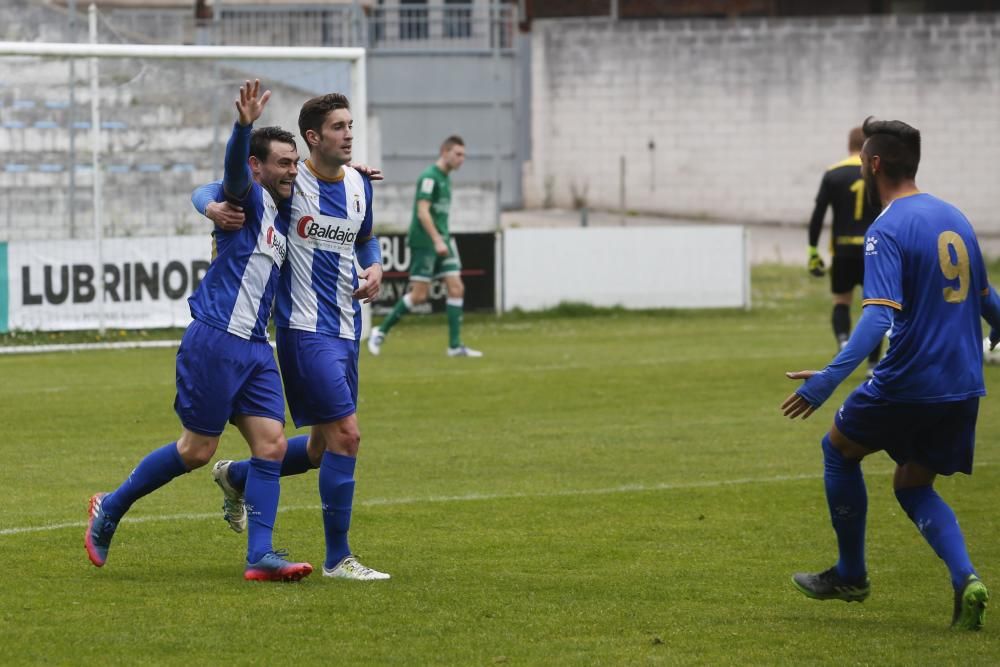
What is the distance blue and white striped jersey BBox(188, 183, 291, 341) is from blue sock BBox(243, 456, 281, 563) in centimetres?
54

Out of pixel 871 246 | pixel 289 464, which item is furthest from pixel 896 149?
pixel 289 464

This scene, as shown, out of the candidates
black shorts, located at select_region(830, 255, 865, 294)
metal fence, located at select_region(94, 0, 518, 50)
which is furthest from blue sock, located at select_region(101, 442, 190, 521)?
metal fence, located at select_region(94, 0, 518, 50)

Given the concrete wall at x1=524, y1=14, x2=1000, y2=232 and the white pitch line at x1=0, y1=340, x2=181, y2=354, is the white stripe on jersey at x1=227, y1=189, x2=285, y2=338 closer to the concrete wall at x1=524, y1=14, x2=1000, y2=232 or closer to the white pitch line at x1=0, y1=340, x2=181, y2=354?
the white pitch line at x1=0, y1=340, x2=181, y2=354

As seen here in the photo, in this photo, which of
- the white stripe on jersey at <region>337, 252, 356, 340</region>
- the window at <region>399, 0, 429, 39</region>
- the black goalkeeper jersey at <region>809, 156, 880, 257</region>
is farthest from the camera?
the window at <region>399, 0, 429, 39</region>

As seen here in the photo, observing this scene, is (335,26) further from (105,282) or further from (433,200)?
(433,200)

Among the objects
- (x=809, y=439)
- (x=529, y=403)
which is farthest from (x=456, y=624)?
(x=529, y=403)

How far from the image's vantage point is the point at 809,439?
11.6 metres

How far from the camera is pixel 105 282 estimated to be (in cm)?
1767

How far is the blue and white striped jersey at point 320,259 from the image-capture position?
703 centimetres

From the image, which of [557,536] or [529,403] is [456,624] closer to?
[557,536]

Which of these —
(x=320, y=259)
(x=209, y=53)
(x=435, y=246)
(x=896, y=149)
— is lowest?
(x=435, y=246)

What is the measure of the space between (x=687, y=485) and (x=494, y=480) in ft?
3.66

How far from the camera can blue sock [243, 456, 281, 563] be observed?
685 centimetres

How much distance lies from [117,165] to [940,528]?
1323 centimetres
